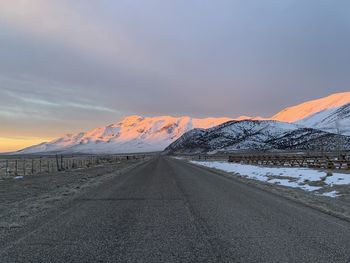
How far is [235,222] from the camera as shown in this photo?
979 cm

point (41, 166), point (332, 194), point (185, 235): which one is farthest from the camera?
point (41, 166)

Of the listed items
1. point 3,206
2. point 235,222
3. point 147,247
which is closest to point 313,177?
point 235,222

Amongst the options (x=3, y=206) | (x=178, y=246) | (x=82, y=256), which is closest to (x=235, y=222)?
(x=178, y=246)

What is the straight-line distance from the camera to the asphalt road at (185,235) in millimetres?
6594

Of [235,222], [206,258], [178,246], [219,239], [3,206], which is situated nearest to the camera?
[206,258]

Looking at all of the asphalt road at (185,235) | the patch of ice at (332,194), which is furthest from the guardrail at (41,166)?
the asphalt road at (185,235)

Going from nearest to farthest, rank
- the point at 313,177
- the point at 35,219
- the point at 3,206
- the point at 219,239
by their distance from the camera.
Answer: the point at 219,239
the point at 35,219
the point at 3,206
the point at 313,177

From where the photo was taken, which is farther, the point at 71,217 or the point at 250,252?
the point at 71,217

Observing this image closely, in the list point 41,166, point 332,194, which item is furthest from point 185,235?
point 41,166

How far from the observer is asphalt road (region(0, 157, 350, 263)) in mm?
6594

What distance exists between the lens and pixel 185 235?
8203 millimetres

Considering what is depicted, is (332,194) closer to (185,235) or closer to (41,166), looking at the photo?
(185,235)

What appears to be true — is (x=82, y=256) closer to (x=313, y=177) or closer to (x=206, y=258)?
(x=206, y=258)

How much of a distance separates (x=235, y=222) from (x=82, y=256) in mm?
4418
